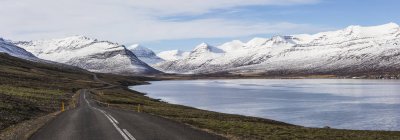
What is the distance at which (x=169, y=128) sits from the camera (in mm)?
35312

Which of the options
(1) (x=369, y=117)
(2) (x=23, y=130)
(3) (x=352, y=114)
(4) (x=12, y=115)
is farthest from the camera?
(3) (x=352, y=114)

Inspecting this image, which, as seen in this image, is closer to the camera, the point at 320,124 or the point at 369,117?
the point at 320,124

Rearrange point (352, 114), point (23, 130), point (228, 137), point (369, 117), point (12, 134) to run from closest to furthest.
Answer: point (228, 137) → point (12, 134) → point (23, 130) → point (369, 117) → point (352, 114)

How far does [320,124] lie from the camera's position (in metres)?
75.0

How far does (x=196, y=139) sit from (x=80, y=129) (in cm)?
989

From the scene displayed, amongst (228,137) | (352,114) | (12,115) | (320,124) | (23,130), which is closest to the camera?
(228,137)

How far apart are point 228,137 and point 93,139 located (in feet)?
27.7

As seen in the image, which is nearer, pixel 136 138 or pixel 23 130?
pixel 136 138

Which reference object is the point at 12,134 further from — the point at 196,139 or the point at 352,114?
the point at 352,114

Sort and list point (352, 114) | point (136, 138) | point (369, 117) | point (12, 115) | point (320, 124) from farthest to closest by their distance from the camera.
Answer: point (352, 114)
point (369, 117)
point (320, 124)
point (12, 115)
point (136, 138)

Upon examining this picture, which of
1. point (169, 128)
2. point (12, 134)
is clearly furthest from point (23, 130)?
point (169, 128)

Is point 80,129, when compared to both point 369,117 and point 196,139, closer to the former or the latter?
point 196,139

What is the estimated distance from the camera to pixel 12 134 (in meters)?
34.0

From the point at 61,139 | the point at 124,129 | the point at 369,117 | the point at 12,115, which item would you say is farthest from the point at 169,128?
the point at 369,117
